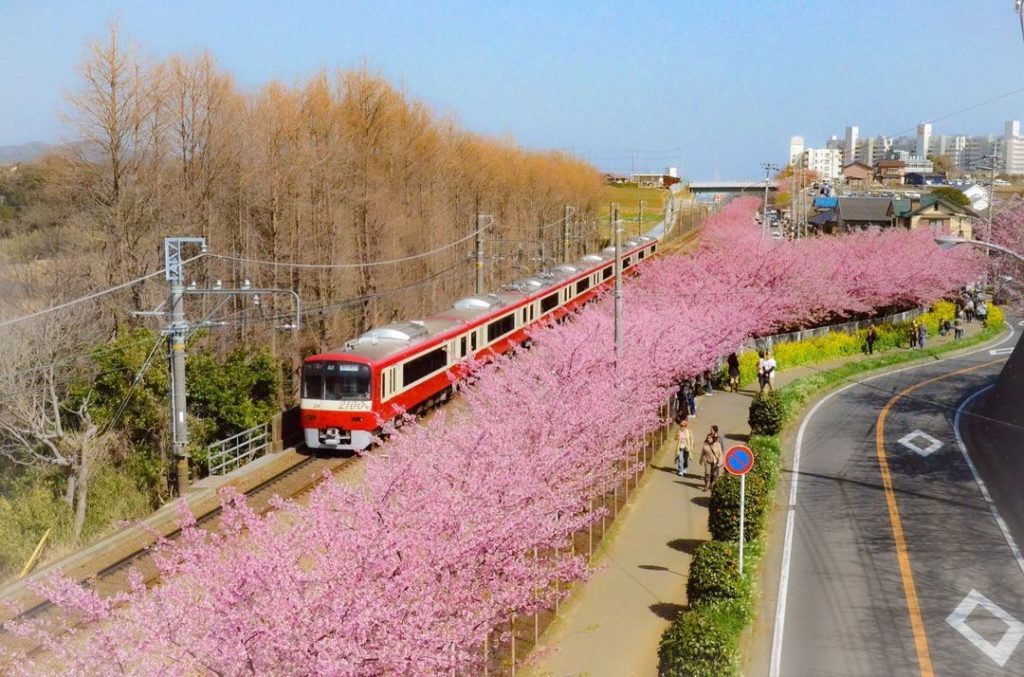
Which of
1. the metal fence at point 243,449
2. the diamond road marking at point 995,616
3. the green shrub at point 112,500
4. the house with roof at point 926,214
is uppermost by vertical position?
the house with roof at point 926,214

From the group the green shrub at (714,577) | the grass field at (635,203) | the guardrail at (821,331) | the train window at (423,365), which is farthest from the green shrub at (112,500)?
the grass field at (635,203)

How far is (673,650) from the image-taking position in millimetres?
10461

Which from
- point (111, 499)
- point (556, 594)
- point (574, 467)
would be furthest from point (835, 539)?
point (111, 499)

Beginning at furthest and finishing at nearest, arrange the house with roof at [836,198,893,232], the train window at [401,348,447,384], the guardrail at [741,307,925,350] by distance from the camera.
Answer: the house with roof at [836,198,893,232], the guardrail at [741,307,925,350], the train window at [401,348,447,384]

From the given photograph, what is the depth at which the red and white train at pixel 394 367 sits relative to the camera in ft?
66.2

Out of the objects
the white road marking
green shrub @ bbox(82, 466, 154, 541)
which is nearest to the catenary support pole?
green shrub @ bbox(82, 466, 154, 541)

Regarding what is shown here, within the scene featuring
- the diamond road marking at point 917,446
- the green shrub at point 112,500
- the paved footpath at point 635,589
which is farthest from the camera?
the diamond road marking at point 917,446

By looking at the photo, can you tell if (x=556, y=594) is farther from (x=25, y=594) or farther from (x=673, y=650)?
(x=25, y=594)

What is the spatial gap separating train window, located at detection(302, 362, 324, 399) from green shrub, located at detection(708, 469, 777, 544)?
29.2ft

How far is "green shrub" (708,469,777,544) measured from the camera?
49.1 feet

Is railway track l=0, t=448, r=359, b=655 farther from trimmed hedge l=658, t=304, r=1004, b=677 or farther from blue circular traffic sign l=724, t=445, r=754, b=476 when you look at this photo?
blue circular traffic sign l=724, t=445, r=754, b=476

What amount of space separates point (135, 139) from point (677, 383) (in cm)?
1519

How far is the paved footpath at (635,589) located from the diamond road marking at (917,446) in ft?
16.7

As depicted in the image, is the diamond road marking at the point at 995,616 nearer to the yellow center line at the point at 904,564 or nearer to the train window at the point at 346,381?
the yellow center line at the point at 904,564
